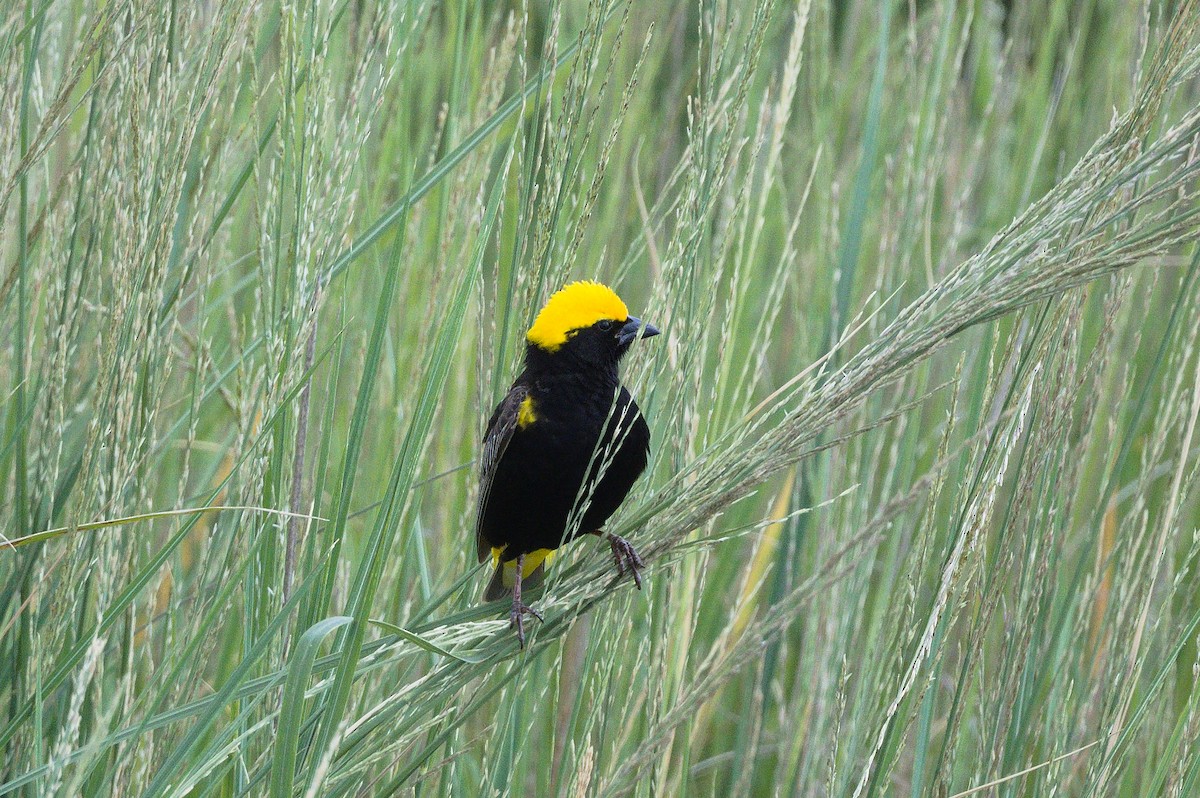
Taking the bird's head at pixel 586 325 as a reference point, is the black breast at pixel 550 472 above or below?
below

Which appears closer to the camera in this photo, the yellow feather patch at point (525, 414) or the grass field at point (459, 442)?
the grass field at point (459, 442)

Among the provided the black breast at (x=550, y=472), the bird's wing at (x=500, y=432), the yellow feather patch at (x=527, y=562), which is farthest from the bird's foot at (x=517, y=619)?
the yellow feather patch at (x=527, y=562)

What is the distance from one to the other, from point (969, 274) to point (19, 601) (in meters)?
1.13

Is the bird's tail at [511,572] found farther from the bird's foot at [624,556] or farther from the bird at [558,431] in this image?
the bird's foot at [624,556]

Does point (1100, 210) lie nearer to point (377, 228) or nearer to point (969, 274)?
point (969, 274)

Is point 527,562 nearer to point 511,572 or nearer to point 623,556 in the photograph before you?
point 511,572

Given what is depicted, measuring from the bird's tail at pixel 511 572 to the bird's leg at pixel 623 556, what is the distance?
1.01m

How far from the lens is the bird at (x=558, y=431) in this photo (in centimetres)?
209

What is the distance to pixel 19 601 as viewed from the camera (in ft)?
4.65

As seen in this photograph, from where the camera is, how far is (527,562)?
7.97ft

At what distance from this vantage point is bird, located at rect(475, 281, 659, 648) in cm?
209

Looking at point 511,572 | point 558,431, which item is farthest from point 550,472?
point 511,572

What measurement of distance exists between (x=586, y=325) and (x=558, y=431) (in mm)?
243

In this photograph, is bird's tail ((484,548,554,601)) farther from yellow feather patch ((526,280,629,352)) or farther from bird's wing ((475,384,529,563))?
yellow feather patch ((526,280,629,352))
